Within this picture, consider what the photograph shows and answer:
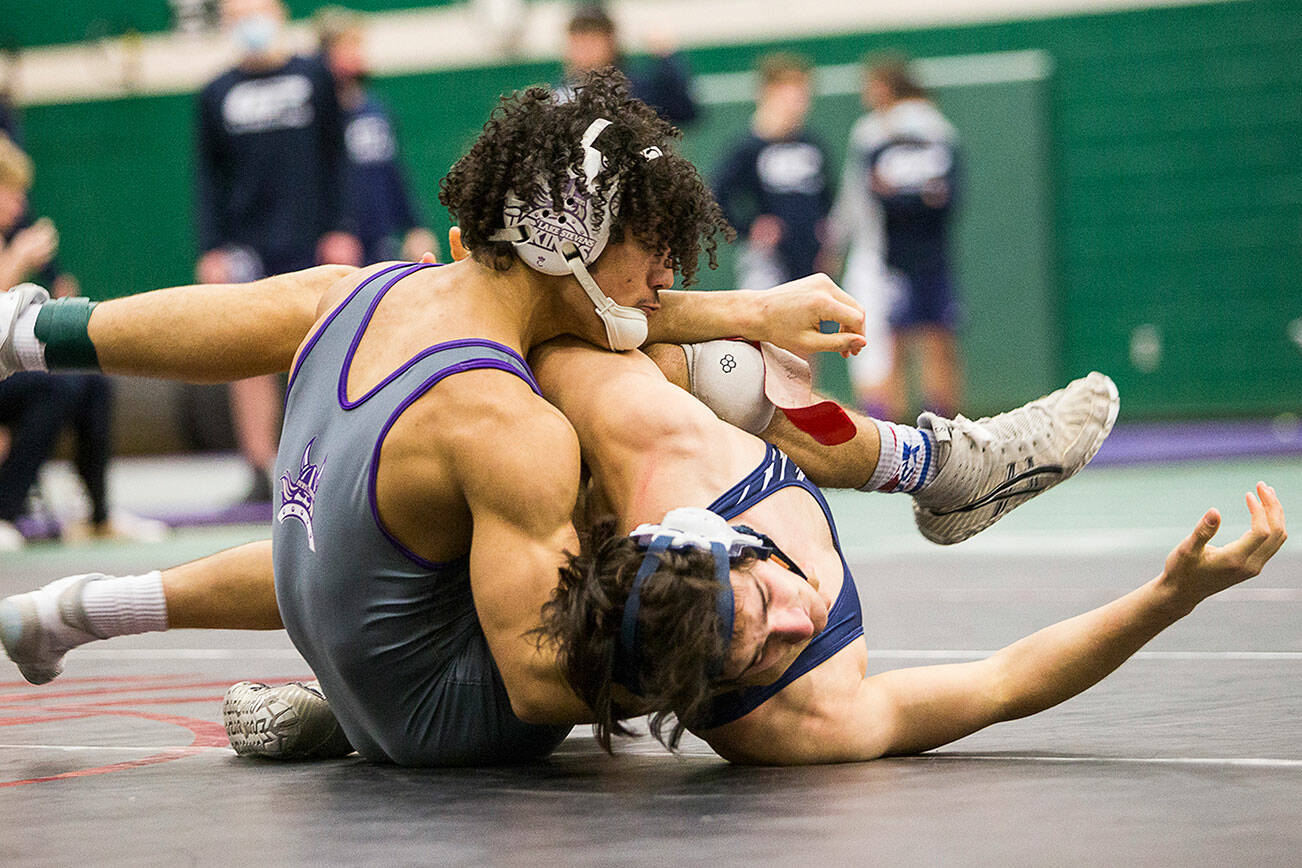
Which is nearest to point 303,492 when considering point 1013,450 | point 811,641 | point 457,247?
point 457,247

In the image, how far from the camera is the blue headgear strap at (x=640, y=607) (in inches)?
80.2

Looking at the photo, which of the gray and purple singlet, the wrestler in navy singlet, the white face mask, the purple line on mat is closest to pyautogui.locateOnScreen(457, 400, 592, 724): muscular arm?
the gray and purple singlet

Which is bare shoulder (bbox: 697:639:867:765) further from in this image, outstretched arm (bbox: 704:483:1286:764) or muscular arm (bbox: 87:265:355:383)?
muscular arm (bbox: 87:265:355:383)

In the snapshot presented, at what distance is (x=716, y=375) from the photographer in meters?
2.61

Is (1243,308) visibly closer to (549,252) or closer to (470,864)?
(549,252)

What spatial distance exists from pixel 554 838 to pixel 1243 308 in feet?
32.0

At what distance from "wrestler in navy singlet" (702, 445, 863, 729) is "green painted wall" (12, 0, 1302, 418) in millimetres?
8609

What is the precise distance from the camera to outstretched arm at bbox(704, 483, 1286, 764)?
2252 mm

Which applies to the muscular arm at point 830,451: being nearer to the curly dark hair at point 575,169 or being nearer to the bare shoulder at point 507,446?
the curly dark hair at point 575,169

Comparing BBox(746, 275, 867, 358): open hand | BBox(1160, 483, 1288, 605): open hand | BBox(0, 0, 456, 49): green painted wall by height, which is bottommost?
BBox(1160, 483, 1288, 605): open hand

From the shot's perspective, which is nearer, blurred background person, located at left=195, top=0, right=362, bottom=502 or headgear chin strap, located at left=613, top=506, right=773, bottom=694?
headgear chin strap, located at left=613, top=506, right=773, bottom=694

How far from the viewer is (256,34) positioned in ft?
24.6

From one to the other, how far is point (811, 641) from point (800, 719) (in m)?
0.11

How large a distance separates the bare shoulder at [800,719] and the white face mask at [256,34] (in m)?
5.87
